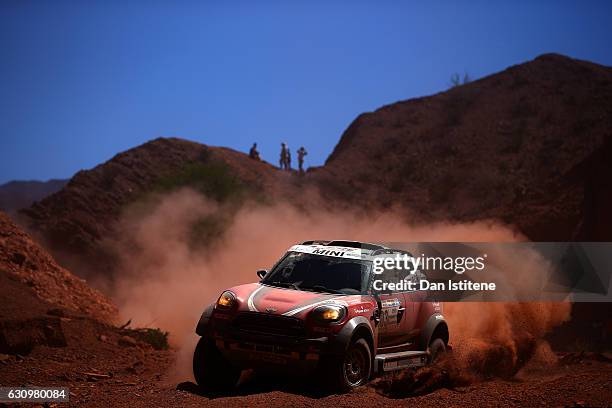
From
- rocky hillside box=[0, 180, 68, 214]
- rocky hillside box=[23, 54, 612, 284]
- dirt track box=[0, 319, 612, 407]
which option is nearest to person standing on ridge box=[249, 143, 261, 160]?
rocky hillside box=[23, 54, 612, 284]

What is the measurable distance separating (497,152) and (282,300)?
4285 cm

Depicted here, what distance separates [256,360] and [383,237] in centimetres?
2771

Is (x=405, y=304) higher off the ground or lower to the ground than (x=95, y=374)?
higher

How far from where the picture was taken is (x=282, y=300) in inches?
363

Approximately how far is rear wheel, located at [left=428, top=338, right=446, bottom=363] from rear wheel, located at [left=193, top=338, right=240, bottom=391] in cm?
329

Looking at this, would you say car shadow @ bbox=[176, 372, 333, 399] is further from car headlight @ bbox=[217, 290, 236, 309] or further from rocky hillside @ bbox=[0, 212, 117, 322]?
rocky hillside @ bbox=[0, 212, 117, 322]

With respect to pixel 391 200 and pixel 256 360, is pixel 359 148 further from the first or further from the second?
pixel 256 360

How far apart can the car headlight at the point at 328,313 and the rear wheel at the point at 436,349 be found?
2.61 m

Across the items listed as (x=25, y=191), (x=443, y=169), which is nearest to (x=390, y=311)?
(x=443, y=169)

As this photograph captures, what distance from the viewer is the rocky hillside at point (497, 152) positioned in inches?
1454

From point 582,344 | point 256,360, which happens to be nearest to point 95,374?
point 256,360

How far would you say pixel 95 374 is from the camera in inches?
448

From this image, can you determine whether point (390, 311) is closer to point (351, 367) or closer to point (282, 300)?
point (351, 367)

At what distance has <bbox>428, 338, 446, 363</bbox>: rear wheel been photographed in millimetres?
10971
